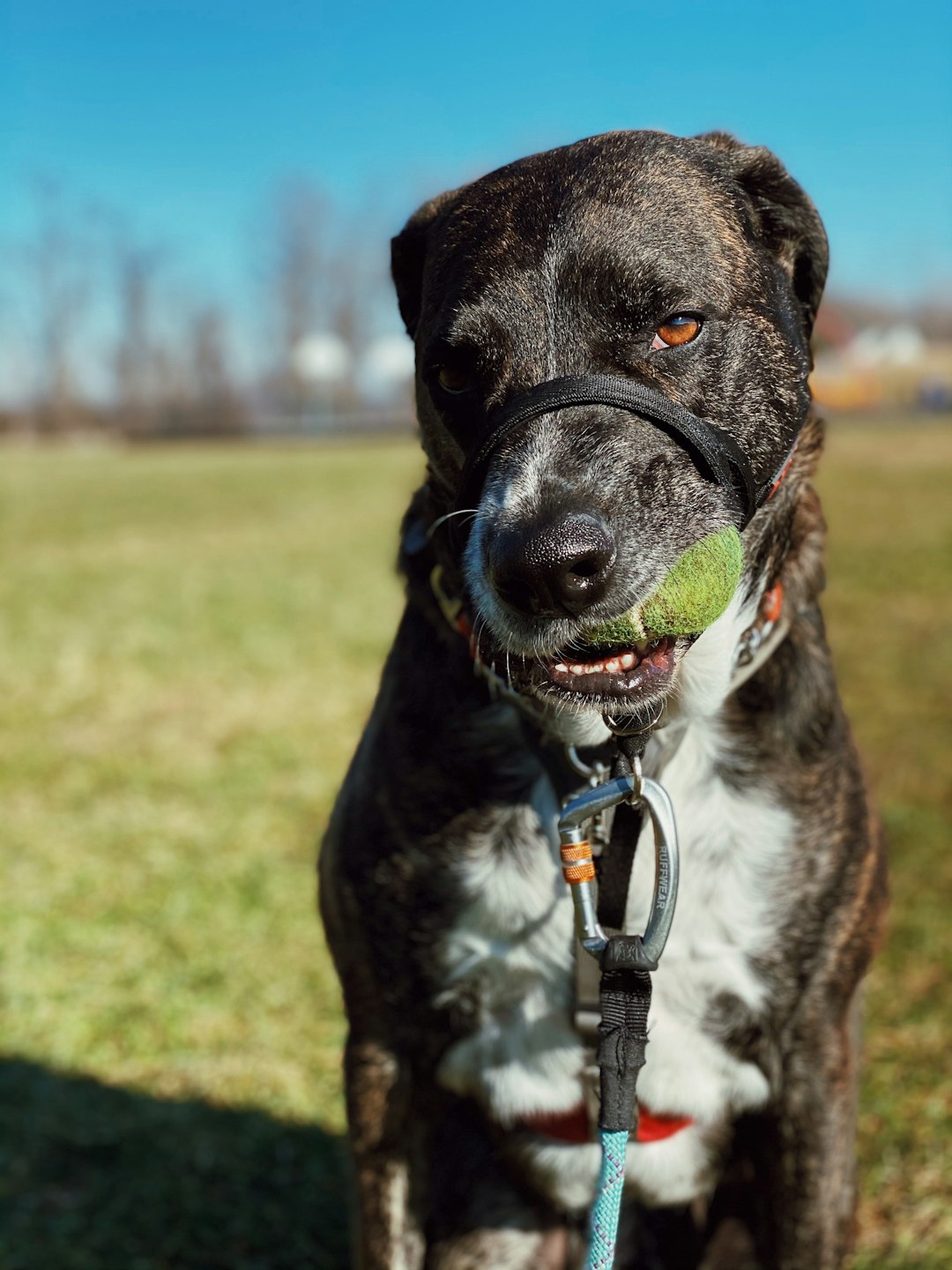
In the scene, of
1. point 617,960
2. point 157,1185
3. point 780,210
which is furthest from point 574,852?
point 157,1185

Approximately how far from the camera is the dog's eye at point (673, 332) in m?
1.96

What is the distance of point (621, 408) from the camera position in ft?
6.02

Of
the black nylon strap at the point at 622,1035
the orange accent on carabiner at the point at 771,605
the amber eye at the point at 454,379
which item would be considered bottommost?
the black nylon strap at the point at 622,1035

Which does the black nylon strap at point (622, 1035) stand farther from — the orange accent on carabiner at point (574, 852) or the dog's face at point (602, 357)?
the dog's face at point (602, 357)

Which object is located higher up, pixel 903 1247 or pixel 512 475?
pixel 512 475

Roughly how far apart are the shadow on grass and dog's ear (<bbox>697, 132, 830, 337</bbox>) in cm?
241

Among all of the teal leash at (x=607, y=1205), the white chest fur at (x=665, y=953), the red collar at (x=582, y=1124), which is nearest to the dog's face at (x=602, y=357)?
the white chest fur at (x=665, y=953)

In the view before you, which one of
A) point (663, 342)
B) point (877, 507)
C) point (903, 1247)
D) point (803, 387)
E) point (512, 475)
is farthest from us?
point (877, 507)

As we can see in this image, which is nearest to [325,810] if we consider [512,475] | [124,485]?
[512,475]

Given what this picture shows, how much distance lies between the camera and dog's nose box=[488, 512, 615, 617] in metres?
1.70

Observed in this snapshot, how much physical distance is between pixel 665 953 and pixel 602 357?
1009 millimetres

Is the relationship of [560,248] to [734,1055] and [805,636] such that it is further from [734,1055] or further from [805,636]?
[734,1055]

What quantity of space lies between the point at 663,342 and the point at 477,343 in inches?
11.8

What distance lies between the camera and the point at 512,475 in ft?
5.88
